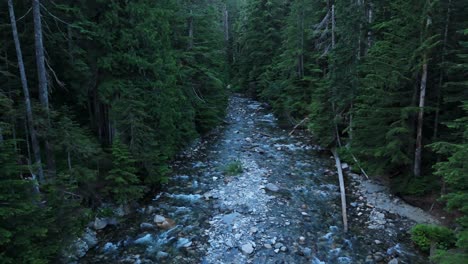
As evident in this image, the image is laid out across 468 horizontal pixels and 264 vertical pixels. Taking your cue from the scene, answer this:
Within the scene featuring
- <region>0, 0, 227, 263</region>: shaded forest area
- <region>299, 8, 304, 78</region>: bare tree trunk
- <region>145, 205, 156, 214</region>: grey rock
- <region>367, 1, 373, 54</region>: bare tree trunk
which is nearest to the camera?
<region>0, 0, 227, 263</region>: shaded forest area

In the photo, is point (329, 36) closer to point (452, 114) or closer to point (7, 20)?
point (452, 114)

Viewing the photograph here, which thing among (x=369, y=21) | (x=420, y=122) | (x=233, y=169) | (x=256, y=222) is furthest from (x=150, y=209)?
(x=369, y=21)

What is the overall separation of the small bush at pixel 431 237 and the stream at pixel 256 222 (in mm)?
335

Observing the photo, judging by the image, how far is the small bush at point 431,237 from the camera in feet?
27.1

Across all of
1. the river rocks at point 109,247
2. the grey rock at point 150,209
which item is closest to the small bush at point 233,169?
the grey rock at point 150,209

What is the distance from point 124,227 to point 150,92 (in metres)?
5.42

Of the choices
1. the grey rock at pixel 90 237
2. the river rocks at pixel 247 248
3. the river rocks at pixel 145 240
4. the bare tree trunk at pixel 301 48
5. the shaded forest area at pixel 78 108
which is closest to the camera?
the shaded forest area at pixel 78 108

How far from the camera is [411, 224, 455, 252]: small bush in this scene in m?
8.27

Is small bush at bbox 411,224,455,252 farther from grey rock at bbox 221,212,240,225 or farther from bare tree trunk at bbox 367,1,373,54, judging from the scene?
bare tree trunk at bbox 367,1,373,54

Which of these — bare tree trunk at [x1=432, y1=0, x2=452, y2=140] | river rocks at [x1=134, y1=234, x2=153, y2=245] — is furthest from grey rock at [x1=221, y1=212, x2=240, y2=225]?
bare tree trunk at [x1=432, y1=0, x2=452, y2=140]

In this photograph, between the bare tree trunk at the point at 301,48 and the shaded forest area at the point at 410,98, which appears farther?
the bare tree trunk at the point at 301,48

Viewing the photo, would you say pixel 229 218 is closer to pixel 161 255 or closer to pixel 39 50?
pixel 161 255

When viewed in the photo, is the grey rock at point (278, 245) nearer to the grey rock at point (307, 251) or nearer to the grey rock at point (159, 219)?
the grey rock at point (307, 251)

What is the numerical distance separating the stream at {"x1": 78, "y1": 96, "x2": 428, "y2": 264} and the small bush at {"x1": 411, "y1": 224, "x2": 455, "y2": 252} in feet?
1.10
